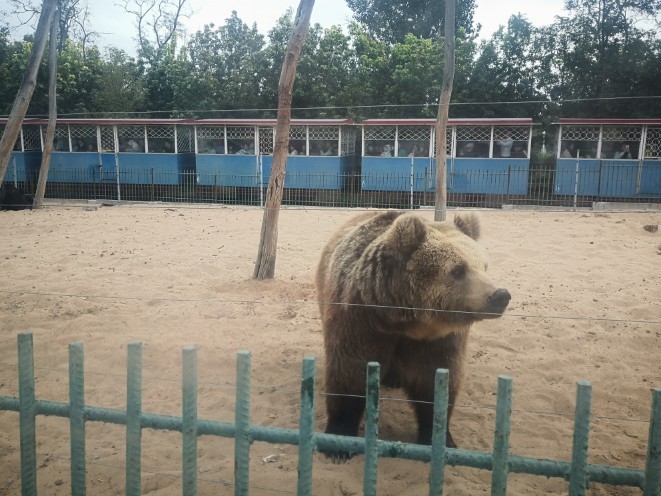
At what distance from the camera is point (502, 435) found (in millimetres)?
1808

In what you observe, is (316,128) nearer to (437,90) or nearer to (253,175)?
(253,175)

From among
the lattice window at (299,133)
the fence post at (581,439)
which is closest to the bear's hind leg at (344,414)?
the fence post at (581,439)

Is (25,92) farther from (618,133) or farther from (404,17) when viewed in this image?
(404,17)

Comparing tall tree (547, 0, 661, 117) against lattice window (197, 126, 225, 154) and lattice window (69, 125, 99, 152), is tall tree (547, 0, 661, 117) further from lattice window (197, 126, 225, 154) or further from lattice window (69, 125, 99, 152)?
lattice window (69, 125, 99, 152)

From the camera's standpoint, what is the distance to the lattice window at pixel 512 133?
16.7 meters

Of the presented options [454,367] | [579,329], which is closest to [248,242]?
[579,329]

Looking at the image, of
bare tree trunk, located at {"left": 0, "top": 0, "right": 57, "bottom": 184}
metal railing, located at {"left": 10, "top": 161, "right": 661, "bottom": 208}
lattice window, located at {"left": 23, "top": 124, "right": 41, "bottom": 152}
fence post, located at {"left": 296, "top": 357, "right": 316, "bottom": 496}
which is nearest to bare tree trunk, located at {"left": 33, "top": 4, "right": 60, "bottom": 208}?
metal railing, located at {"left": 10, "top": 161, "right": 661, "bottom": 208}

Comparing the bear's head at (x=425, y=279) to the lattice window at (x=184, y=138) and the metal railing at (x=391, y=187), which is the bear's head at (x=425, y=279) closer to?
the metal railing at (x=391, y=187)

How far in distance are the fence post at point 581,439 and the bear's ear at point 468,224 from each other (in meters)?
1.67

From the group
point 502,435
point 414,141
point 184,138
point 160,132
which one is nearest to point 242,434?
point 502,435

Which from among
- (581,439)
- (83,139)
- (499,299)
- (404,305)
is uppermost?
(83,139)

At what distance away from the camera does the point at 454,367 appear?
10.3 feet

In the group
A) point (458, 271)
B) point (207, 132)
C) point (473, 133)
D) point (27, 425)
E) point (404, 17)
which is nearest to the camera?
point (27, 425)

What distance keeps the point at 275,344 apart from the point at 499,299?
2.65 meters
